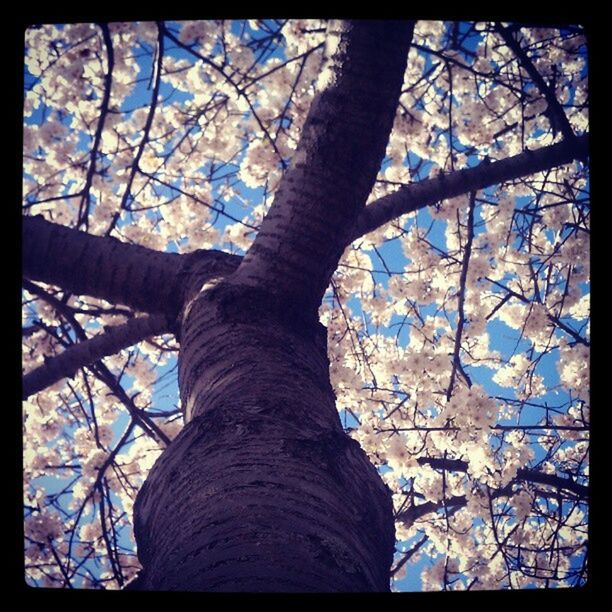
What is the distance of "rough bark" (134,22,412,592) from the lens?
0.72m

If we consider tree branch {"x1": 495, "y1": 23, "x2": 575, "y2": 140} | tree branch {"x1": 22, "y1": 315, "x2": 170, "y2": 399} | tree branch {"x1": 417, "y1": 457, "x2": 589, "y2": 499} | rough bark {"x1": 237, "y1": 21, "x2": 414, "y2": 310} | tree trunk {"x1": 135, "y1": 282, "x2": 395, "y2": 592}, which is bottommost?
tree trunk {"x1": 135, "y1": 282, "x2": 395, "y2": 592}

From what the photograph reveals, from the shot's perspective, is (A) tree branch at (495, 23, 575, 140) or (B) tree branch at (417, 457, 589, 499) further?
(B) tree branch at (417, 457, 589, 499)

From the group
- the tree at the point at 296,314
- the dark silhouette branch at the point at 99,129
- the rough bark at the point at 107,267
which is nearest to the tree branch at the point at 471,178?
the tree at the point at 296,314

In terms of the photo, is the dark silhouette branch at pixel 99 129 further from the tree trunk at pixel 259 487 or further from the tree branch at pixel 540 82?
the tree branch at pixel 540 82

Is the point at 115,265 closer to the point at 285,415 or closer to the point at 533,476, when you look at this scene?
the point at 285,415

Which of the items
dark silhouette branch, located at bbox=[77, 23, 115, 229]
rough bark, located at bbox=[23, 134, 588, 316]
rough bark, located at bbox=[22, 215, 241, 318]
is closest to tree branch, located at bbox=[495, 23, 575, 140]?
rough bark, located at bbox=[23, 134, 588, 316]

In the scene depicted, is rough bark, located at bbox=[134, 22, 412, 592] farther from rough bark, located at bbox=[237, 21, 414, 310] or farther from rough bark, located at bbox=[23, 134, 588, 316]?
rough bark, located at bbox=[23, 134, 588, 316]

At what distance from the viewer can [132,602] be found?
→ 30.5 inches

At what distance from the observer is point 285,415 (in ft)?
3.20

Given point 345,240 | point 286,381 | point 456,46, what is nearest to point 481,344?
point 456,46

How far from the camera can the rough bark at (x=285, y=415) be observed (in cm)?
72

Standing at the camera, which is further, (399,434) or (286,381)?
(399,434)

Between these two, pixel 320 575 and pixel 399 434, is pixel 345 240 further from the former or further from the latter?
pixel 399 434

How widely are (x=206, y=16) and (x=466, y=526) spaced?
3.78m
